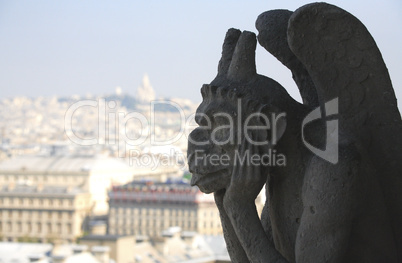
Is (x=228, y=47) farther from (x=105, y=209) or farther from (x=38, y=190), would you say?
(x=105, y=209)

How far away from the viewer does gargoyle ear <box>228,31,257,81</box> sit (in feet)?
5.82

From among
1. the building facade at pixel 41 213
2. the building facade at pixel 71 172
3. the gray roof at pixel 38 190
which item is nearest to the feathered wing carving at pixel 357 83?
the building facade at pixel 41 213

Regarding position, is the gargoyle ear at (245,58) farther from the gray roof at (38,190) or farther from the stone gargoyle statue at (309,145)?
the gray roof at (38,190)

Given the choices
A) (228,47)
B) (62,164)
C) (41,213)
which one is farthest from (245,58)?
(62,164)

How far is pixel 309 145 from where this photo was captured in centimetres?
174

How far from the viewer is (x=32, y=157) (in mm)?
52750

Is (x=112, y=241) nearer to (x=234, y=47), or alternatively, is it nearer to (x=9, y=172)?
(x=234, y=47)

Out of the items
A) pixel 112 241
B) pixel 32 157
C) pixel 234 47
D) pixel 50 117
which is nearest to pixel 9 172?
pixel 32 157

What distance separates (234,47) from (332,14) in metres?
0.25

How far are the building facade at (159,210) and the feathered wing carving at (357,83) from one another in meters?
34.6

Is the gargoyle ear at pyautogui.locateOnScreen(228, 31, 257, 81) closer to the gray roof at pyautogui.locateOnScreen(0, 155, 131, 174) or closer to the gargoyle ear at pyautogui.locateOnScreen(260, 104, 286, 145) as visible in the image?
the gargoyle ear at pyautogui.locateOnScreen(260, 104, 286, 145)

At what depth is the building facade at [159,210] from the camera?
121 feet

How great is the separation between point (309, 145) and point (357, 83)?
18 centimetres

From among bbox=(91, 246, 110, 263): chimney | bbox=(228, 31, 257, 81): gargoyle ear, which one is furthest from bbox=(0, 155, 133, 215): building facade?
bbox=(228, 31, 257, 81): gargoyle ear
